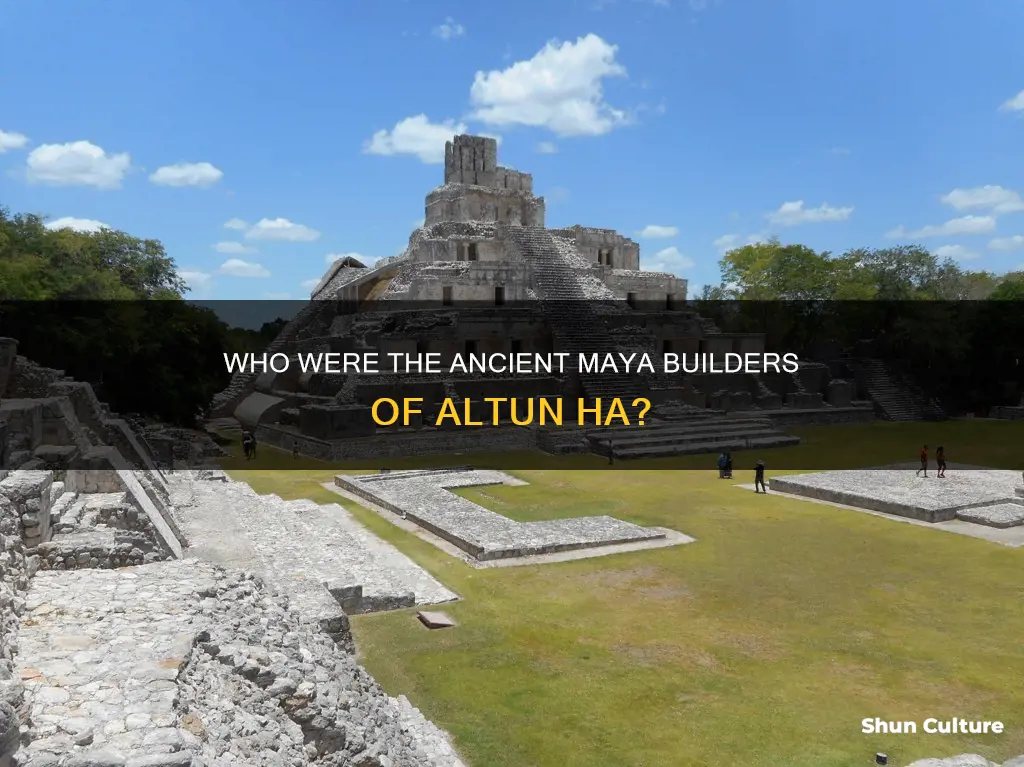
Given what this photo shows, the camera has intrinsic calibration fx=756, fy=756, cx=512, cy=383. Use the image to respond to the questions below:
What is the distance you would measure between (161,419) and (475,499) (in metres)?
11.8

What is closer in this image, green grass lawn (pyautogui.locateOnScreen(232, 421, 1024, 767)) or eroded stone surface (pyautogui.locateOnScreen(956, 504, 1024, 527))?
green grass lawn (pyautogui.locateOnScreen(232, 421, 1024, 767))

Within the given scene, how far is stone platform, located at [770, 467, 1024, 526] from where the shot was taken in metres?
13.6

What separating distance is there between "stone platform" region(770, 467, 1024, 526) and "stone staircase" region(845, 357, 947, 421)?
11865mm

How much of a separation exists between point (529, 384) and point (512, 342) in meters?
3.14

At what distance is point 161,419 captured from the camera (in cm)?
2228

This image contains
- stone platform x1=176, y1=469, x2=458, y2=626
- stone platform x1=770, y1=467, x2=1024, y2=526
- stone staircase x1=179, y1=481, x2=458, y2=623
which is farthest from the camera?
stone platform x1=770, y1=467, x2=1024, y2=526

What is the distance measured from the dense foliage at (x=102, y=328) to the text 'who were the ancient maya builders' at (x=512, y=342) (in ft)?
10.4

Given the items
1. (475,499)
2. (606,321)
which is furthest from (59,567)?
(606,321)

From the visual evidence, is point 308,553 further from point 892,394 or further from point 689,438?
point 892,394

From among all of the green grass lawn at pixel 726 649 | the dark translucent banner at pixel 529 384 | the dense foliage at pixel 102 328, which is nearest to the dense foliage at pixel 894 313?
the dark translucent banner at pixel 529 384

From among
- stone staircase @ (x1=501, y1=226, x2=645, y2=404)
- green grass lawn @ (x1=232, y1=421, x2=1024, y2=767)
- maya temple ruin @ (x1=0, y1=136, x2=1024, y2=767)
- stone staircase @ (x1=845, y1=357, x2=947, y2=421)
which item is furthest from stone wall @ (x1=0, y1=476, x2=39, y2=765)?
stone staircase @ (x1=845, y1=357, x2=947, y2=421)

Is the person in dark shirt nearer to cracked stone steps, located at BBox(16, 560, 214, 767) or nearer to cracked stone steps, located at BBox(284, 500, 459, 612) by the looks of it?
cracked stone steps, located at BBox(284, 500, 459, 612)

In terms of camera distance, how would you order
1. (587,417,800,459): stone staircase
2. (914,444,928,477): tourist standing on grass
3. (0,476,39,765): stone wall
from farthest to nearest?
(587,417,800,459): stone staircase → (914,444,928,477): tourist standing on grass → (0,476,39,765): stone wall

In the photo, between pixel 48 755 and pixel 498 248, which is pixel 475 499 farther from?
pixel 498 248
